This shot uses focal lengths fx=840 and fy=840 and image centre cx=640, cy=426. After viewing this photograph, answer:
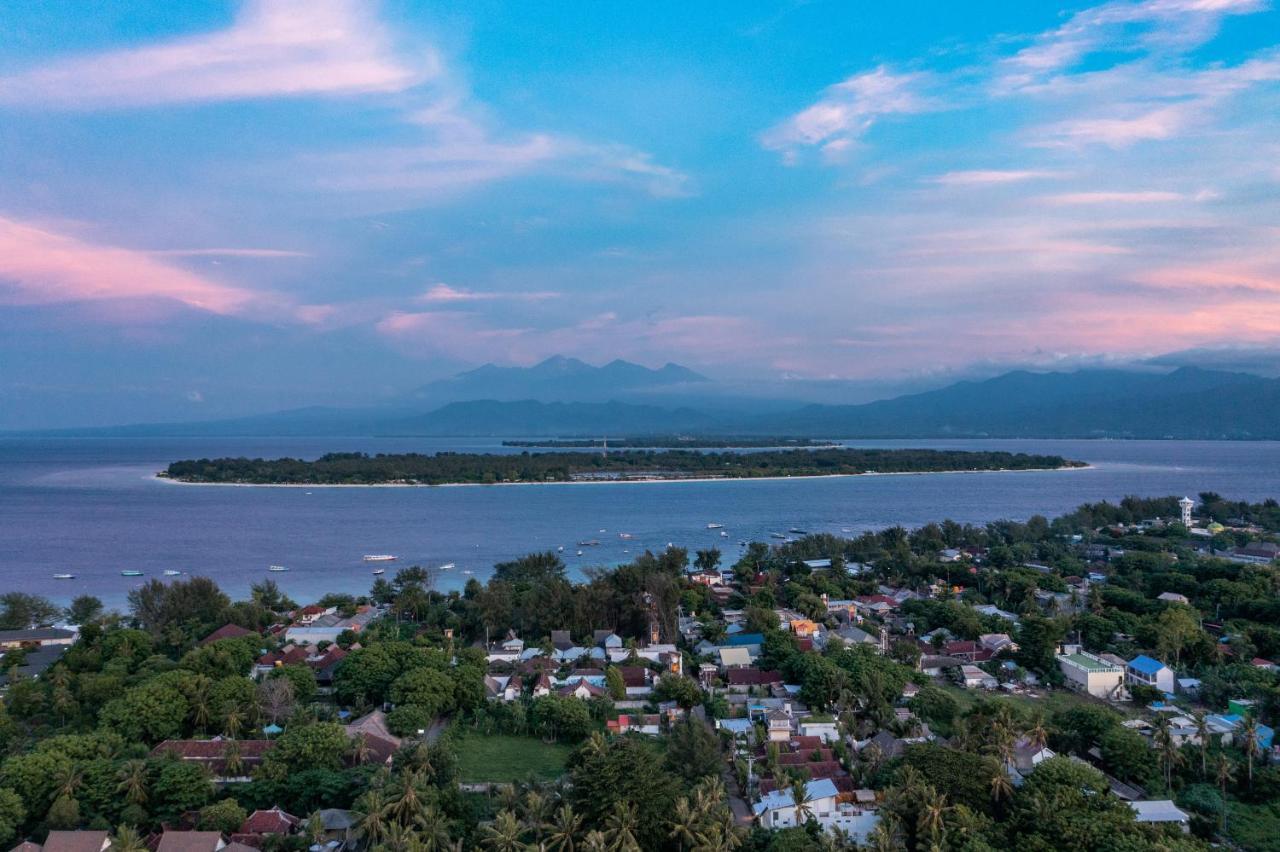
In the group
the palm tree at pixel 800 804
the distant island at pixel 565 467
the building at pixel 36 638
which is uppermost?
the distant island at pixel 565 467

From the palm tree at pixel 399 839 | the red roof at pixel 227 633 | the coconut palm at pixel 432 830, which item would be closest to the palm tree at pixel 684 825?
the coconut palm at pixel 432 830

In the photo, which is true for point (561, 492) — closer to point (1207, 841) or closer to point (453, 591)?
point (453, 591)

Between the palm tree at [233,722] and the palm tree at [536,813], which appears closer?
the palm tree at [536,813]

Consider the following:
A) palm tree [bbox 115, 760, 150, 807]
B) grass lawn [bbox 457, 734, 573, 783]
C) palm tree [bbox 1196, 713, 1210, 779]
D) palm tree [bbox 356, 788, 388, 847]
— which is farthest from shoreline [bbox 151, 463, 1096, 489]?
palm tree [bbox 1196, 713, 1210, 779]

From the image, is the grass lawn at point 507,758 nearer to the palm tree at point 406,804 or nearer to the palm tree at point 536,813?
the palm tree at point 406,804

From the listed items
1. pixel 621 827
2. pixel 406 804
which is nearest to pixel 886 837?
pixel 621 827
